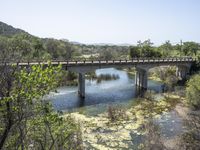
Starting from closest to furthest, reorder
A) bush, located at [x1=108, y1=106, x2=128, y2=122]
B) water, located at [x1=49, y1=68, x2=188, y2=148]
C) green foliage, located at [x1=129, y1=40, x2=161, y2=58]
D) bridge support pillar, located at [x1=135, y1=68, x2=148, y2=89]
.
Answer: water, located at [x1=49, y1=68, x2=188, y2=148]
bush, located at [x1=108, y1=106, x2=128, y2=122]
bridge support pillar, located at [x1=135, y1=68, x2=148, y2=89]
green foliage, located at [x1=129, y1=40, x2=161, y2=58]

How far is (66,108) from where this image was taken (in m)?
44.2

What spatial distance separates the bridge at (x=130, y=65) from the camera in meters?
53.3

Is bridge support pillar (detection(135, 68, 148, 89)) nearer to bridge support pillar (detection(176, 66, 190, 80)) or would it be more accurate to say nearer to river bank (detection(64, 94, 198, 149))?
river bank (detection(64, 94, 198, 149))

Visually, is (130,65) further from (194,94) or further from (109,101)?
(194,94)

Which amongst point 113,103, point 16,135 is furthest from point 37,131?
point 113,103

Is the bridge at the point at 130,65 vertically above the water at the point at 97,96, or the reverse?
the bridge at the point at 130,65

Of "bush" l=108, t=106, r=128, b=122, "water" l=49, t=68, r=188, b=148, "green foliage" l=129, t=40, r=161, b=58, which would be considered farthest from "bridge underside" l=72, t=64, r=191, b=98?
"green foliage" l=129, t=40, r=161, b=58

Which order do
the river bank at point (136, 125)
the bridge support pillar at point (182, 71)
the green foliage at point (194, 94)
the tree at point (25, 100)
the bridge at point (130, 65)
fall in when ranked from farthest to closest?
the bridge support pillar at point (182, 71) → the bridge at point (130, 65) → the green foliage at point (194, 94) → the river bank at point (136, 125) → the tree at point (25, 100)

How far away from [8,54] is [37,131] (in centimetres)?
466

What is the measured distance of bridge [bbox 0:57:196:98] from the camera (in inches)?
2098

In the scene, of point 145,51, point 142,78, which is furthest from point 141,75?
point 145,51

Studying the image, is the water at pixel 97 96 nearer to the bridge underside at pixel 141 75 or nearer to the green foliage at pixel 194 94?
the bridge underside at pixel 141 75

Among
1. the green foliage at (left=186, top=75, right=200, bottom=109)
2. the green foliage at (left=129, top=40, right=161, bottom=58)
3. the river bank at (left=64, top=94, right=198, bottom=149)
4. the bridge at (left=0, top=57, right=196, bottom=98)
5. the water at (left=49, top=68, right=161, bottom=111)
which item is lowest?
the river bank at (left=64, top=94, right=198, bottom=149)

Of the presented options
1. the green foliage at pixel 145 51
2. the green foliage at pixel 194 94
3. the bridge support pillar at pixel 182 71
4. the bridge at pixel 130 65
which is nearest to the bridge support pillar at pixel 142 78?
the bridge at pixel 130 65
